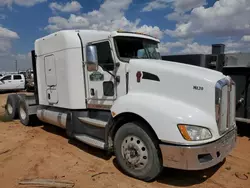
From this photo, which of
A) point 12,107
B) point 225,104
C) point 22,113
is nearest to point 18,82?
point 12,107

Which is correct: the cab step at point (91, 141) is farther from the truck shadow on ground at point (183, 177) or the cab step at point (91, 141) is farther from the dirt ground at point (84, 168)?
the truck shadow on ground at point (183, 177)

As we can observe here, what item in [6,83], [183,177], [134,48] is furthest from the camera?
[6,83]

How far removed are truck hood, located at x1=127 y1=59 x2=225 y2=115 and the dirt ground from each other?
4.67 ft

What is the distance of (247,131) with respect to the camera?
7465 millimetres

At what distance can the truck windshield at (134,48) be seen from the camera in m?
5.04

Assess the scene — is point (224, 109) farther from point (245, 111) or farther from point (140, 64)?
point (245, 111)

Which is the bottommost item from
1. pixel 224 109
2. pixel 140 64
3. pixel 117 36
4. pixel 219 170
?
pixel 219 170

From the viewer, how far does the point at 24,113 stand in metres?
8.88

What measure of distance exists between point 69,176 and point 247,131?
18.5 feet

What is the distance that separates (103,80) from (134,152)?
181cm

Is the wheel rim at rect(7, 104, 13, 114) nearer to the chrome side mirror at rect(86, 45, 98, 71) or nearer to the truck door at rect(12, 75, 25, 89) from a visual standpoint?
the chrome side mirror at rect(86, 45, 98, 71)

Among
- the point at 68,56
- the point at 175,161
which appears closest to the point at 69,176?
the point at 175,161

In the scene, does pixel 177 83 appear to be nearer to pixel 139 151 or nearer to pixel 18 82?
pixel 139 151

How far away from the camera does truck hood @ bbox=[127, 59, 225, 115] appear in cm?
380
